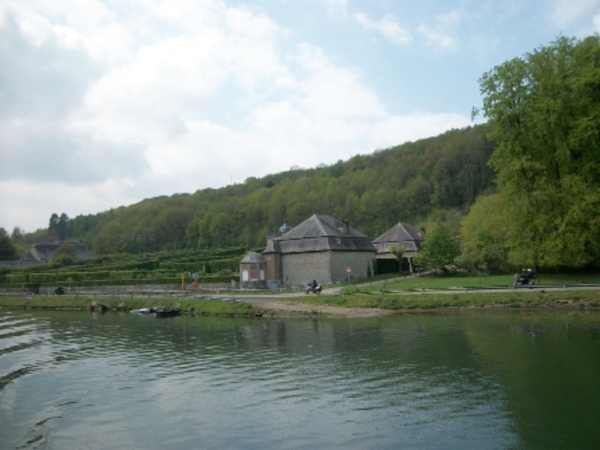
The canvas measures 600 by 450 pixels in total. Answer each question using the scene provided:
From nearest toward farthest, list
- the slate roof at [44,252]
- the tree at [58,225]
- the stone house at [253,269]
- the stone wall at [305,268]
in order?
1. the stone wall at [305,268]
2. the stone house at [253,269]
3. the slate roof at [44,252]
4. the tree at [58,225]

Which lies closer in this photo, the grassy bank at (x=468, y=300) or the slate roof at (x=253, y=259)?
the grassy bank at (x=468, y=300)

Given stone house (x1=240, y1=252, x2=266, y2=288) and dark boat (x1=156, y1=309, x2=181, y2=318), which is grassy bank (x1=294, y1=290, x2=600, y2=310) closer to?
dark boat (x1=156, y1=309, x2=181, y2=318)

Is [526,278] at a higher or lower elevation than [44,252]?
lower

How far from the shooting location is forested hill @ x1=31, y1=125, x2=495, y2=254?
10912 centimetres

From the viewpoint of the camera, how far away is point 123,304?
173 ft

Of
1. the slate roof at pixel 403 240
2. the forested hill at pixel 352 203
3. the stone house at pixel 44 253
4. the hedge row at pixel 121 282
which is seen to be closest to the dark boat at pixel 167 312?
the hedge row at pixel 121 282

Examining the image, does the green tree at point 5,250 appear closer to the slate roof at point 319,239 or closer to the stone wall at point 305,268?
the slate roof at point 319,239

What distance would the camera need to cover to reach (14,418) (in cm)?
1619

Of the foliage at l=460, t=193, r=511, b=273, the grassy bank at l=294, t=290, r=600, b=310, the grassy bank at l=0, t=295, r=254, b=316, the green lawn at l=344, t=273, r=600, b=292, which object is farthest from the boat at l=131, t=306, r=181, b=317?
the foliage at l=460, t=193, r=511, b=273

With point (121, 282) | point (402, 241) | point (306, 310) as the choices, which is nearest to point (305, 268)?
point (306, 310)

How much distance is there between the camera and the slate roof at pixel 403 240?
→ 73.9 m

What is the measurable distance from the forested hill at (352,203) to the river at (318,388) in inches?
2676

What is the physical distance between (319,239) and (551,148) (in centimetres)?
2276

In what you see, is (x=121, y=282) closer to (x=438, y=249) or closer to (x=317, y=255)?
(x=317, y=255)
